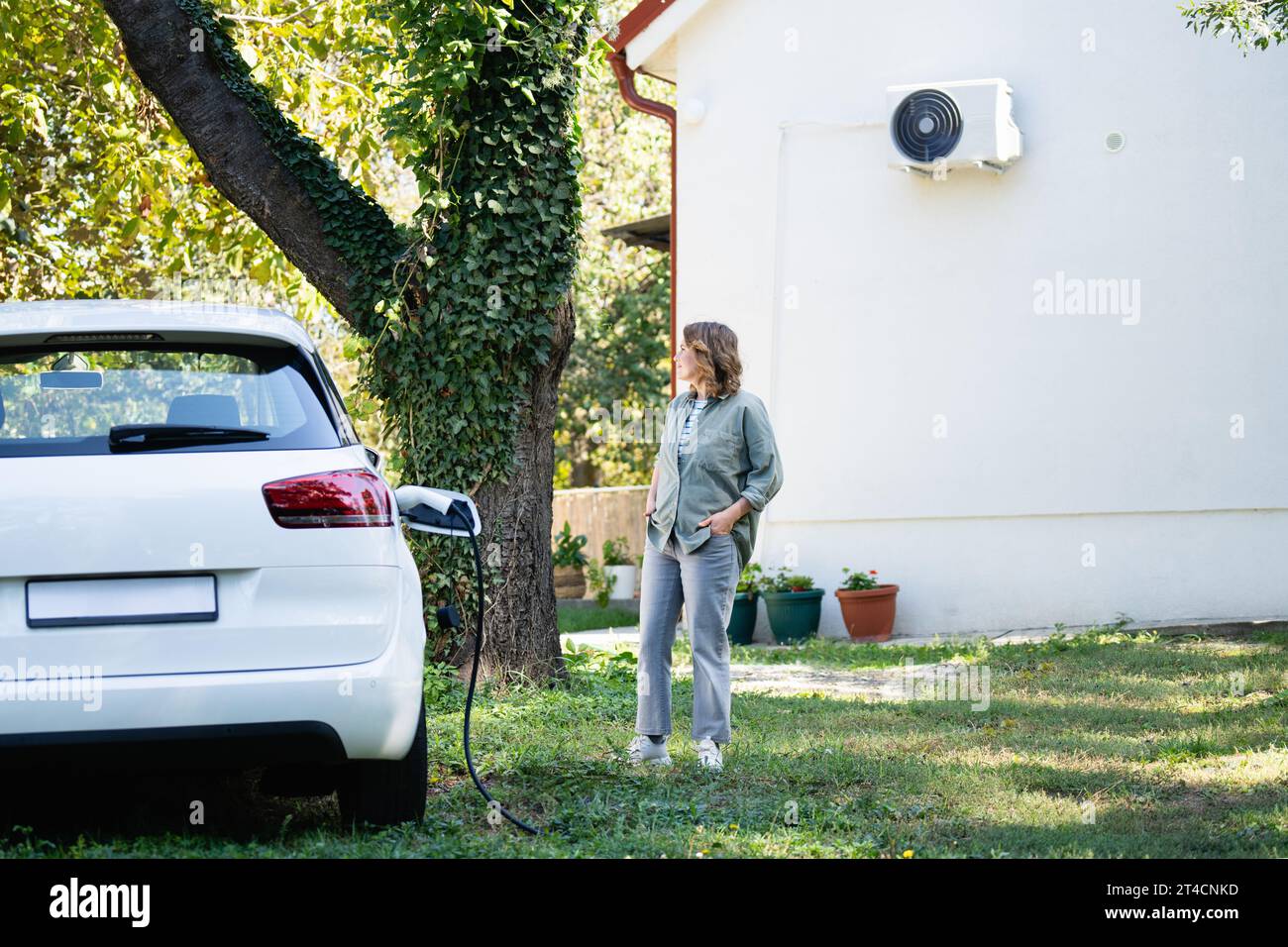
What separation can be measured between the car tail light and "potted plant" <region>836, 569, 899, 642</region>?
7067mm

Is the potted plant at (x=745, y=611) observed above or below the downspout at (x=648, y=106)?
below

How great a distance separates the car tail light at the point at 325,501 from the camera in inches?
160

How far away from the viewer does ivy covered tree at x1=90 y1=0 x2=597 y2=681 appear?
7.25m

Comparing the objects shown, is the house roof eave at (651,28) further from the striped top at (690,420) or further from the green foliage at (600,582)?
the striped top at (690,420)

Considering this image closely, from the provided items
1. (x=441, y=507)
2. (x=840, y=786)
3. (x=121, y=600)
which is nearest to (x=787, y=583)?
(x=840, y=786)

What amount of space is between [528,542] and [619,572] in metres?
8.24

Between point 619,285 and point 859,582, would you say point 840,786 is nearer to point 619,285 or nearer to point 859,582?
point 859,582

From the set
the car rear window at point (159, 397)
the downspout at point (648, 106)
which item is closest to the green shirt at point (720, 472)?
the car rear window at point (159, 397)

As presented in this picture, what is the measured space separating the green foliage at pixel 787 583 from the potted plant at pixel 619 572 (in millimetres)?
4608

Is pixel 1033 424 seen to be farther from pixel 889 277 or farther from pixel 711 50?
pixel 711 50

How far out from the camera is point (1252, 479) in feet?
33.9

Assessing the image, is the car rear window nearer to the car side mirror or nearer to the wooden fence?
the car side mirror

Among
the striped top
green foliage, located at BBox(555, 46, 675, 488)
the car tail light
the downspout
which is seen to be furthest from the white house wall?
green foliage, located at BBox(555, 46, 675, 488)

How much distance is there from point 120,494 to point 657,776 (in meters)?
2.51
